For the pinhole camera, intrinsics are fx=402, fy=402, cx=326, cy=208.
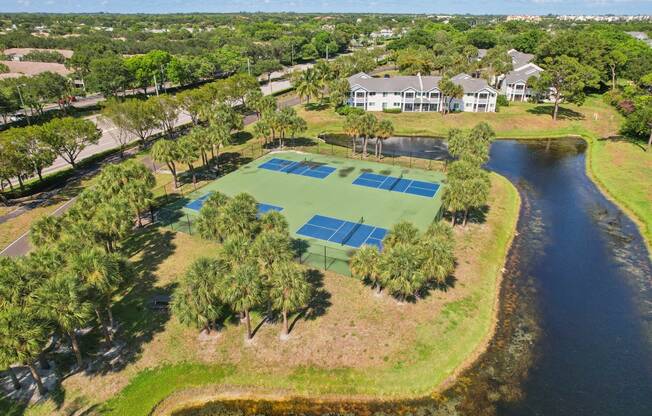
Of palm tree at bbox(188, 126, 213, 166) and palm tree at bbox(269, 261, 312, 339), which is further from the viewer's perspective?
palm tree at bbox(188, 126, 213, 166)

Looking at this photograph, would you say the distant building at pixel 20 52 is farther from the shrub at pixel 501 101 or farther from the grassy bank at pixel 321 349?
the grassy bank at pixel 321 349

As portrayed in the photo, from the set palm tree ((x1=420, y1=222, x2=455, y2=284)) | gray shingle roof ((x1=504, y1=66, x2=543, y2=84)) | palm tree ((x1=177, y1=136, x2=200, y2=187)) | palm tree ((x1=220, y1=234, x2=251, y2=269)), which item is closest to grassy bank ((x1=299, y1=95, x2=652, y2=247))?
gray shingle roof ((x1=504, y1=66, x2=543, y2=84))

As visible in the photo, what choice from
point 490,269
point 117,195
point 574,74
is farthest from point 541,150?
point 117,195

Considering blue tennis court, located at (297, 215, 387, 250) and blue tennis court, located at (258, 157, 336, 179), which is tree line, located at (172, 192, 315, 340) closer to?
blue tennis court, located at (297, 215, 387, 250)

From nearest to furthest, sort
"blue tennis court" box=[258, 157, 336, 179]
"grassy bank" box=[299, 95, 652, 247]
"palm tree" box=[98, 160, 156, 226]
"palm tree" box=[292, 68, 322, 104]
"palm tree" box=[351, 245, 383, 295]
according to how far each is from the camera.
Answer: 1. "palm tree" box=[351, 245, 383, 295]
2. "palm tree" box=[98, 160, 156, 226]
3. "blue tennis court" box=[258, 157, 336, 179]
4. "grassy bank" box=[299, 95, 652, 247]
5. "palm tree" box=[292, 68, 322, 104]

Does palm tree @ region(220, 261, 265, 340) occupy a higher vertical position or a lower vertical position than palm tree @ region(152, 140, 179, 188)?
lower

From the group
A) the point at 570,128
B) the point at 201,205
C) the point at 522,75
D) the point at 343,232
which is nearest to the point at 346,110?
the point at 570,128
